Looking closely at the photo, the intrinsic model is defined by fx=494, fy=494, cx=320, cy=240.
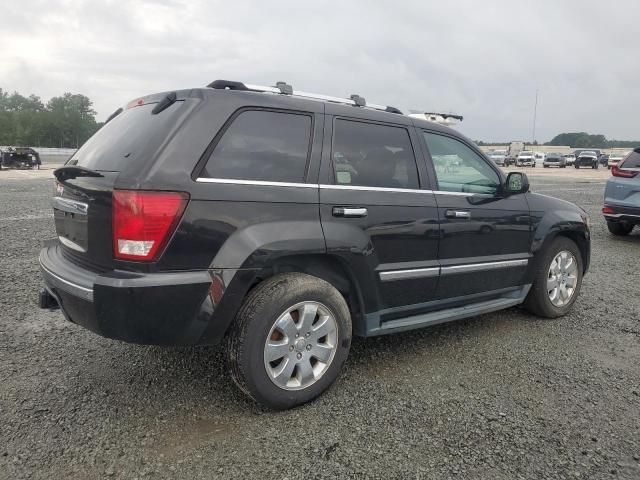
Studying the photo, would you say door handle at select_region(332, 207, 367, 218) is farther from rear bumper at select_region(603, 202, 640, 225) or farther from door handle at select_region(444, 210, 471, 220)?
rear bumper at select_region(603, 202, 640, 225)

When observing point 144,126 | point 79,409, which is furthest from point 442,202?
point 79,409

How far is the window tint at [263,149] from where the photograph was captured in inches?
105

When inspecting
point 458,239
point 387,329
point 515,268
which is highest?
point 458,239

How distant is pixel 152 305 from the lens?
2.42 meters

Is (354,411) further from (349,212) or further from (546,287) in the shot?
(546,287)

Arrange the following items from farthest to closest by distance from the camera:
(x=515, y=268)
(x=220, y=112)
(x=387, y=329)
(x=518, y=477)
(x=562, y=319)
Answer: (x=562, y=319) < (x=515, y=268) < (x=387, y=329) < (x=220, y=112) < (x=518, y=477)

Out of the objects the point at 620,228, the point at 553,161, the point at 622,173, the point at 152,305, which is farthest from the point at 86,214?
the point at 553,161

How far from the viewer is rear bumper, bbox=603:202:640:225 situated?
795cm

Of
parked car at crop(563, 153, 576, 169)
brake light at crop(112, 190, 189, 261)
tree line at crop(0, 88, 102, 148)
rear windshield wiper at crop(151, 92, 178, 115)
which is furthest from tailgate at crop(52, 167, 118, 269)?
tree line at crop(0, 88, 102, 148)

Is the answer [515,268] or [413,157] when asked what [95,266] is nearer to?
[413,157]

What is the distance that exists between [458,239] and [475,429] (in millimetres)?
1385

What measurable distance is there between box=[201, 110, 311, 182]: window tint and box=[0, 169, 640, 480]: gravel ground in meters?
1.35

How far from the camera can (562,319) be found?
4551 mm

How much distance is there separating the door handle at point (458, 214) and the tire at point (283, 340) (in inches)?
42.9
